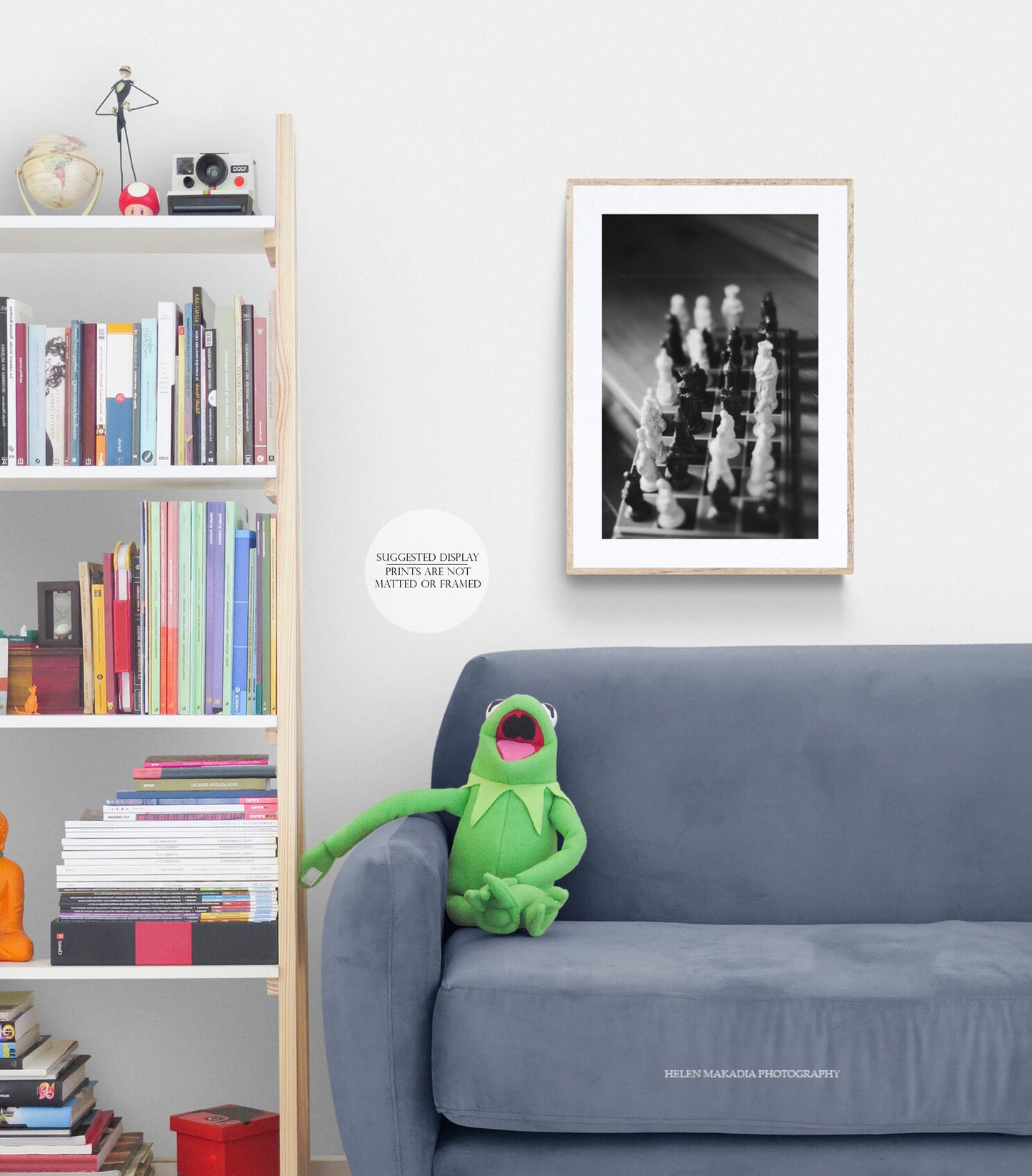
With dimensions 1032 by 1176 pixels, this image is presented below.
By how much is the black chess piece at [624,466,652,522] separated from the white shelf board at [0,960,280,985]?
1115 millimetres

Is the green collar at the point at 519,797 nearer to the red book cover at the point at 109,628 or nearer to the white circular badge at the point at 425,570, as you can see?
the white circular badge at the point at 425,570

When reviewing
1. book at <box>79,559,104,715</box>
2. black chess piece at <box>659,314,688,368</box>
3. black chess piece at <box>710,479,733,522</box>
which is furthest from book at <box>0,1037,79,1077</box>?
black chess piece at <box>659,314,688,368</box>

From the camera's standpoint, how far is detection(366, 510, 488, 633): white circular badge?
2.27 meters

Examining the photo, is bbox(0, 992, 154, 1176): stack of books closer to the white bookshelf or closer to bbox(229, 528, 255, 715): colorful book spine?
bbox(229, 528, 255, 715): colorful book spine

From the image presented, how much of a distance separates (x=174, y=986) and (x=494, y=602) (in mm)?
1019

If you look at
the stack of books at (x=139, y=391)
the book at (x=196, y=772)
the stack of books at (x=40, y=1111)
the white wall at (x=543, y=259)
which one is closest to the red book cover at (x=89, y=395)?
the stack of books at (x=139, y=391)

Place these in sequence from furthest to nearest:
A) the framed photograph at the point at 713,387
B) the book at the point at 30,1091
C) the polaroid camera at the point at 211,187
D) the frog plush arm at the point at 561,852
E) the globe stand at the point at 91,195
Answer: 1. the framed photograph at the point at 713,387
2. the globe stand at the point at 91,195
3. the polaroid camera at the point at 211,187
4. the book at the point at 30,1091
5. the frog plush arm at the point at 561,852

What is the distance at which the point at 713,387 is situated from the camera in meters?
2.26

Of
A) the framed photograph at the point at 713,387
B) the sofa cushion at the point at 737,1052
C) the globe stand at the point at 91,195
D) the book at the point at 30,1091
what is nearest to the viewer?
the sofa cushion at the point at 737,1052

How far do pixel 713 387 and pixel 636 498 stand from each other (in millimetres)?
284

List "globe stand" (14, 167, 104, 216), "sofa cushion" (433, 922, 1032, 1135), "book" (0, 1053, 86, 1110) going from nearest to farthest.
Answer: "sofa cushion" (433, 922, 1032, 1135), "book" (0, 1053, 86, 1110), "globe stand" (14, 167, 104, 216)

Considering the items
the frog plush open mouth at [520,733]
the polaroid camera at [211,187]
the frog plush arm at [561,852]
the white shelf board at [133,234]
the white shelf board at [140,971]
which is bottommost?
the white shelf board at [140,971]

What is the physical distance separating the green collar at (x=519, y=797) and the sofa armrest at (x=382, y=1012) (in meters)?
0.30

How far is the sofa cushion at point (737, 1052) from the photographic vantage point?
1428mm
